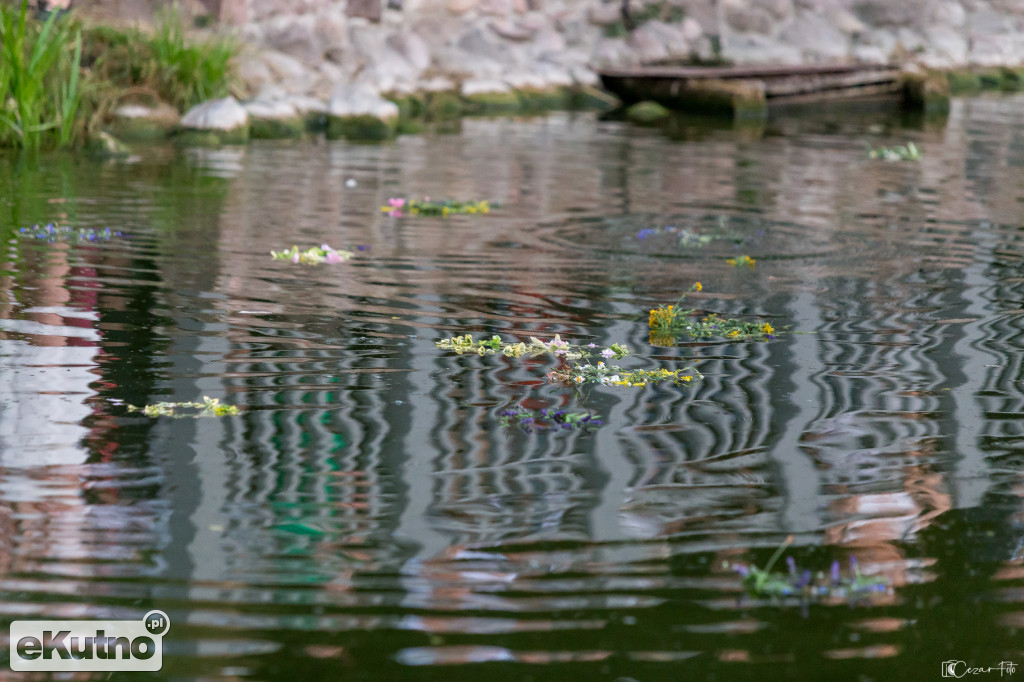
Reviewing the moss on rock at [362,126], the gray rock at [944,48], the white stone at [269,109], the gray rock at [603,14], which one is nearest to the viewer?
the white stone at [269,109]

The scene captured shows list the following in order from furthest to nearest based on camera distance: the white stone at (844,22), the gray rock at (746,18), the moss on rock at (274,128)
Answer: the white stone at (844,22)
the gray rock at (746,18)
the moss on rock at (274,128)

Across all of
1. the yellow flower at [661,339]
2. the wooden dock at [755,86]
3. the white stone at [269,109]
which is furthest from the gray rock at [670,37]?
the yellow flower at [661,339]

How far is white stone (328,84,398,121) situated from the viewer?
38.3 ft

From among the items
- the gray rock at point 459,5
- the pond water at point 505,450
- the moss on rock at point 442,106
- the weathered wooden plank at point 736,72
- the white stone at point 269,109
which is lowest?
the pond water at point 505,450

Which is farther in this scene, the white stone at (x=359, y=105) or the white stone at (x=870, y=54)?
the white stone at (x=870, y=54)

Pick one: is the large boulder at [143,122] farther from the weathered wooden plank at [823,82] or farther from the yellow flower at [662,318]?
the weathered wooden plank at [823,82]

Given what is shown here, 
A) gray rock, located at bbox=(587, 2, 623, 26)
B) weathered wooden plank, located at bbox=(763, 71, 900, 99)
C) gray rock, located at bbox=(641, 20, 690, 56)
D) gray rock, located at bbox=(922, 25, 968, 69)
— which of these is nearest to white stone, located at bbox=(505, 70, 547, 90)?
gray rock, located at bbox=(587, 2, 623, 26)

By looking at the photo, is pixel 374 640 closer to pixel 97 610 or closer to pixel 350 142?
pixel 97 610

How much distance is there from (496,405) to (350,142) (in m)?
7.72

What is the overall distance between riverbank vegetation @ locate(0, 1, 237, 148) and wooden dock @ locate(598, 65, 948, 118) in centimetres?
570

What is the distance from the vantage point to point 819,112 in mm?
14914

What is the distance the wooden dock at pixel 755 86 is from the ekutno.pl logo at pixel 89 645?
12.9m

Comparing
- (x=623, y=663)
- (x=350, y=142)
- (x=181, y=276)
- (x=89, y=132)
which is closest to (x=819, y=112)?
(x=350, y=142)

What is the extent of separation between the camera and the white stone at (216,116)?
10.1 m
